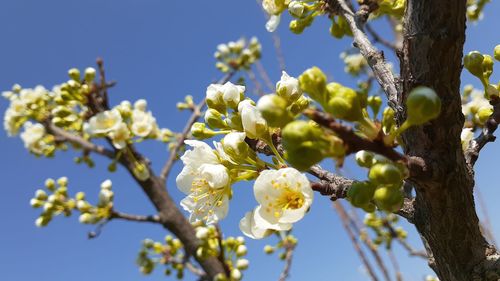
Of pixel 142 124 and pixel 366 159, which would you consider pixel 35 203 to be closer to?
pixel 142 124

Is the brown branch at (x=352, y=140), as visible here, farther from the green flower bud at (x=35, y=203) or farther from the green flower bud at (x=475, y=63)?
the green flower bud at (x=35, y=203)

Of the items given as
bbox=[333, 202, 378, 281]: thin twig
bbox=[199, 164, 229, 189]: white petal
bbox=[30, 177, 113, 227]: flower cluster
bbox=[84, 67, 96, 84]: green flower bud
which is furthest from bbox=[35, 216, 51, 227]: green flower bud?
bbox=[199, 164, 229, 189]: white petal

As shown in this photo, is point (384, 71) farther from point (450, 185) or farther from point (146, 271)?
point (146, 271)

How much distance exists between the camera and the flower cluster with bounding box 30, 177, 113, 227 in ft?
11.5

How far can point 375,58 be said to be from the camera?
1.35m

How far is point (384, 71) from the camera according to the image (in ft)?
4.25

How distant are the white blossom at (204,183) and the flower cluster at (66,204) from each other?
7.45 ft

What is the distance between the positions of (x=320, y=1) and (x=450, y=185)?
115 cm

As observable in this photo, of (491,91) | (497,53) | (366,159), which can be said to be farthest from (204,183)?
(497,53)

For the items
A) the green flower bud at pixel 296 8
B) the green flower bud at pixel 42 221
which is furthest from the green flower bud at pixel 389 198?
the green flower bud at pixel 42 221

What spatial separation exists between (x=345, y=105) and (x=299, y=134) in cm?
11

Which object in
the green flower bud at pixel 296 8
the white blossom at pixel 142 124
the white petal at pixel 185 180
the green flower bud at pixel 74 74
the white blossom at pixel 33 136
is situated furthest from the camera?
the white blossom at pixel 33 136

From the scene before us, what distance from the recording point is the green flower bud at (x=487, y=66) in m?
1.31

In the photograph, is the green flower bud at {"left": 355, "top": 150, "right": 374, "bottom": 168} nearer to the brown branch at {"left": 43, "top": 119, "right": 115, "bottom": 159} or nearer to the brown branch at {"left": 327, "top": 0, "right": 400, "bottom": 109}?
the brown branch at {"left": 327, "top": 0, "right": 400, "bottom": 109}
